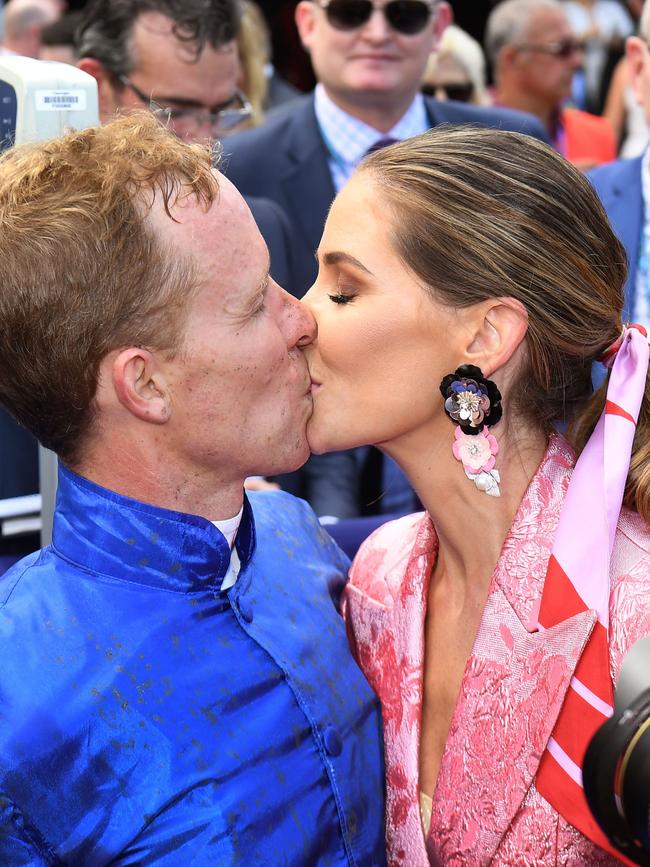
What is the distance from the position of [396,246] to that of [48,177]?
0.61 meters

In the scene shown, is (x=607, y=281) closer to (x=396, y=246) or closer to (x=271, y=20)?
(x=396, y=246)

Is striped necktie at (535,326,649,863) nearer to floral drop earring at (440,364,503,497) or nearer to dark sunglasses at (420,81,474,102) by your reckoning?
floral drop earring at (440,364,503,497)

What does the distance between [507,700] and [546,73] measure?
4650 mm

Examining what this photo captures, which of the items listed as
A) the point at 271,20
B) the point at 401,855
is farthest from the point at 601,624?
the point at 271,20

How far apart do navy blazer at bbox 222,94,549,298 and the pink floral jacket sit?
1.95 m

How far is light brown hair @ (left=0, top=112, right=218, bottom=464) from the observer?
1.69 m

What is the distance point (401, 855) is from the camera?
2.01m

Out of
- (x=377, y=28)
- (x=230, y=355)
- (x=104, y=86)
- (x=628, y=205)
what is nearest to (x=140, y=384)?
(x=230, y=355)

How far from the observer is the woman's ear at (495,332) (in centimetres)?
201

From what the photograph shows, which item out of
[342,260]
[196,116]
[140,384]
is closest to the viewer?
[140,384]

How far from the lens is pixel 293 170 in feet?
13.0

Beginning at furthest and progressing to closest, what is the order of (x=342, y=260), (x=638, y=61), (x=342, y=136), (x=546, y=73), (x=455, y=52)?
1. (x=455, y=52)
2. (x=546, y=73)
3. (x=342, y=136)
4. (x=638, y=61)
5. (x=342, y=260)

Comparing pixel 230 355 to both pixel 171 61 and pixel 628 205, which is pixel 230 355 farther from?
pixel 628 205

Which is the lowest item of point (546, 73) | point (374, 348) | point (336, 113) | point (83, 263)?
point (546, 73)
